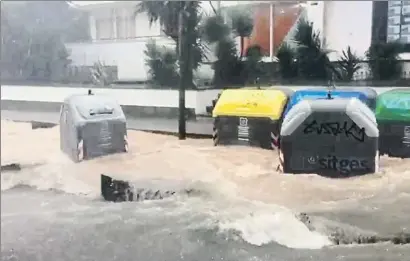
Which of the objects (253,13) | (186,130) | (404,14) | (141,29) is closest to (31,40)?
(141,29)

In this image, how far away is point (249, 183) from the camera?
1.18 metres

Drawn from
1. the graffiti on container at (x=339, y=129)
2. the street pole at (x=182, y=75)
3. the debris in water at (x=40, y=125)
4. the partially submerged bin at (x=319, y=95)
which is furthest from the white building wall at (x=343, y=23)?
the debris in water at (x=40, y=125)

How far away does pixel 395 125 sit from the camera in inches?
45.3

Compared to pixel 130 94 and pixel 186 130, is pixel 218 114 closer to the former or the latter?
pixel 186 130

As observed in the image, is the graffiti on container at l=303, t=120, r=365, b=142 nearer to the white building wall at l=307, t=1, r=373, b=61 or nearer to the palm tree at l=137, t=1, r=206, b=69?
the white building wall at l=307, t=1, r=373, b=61

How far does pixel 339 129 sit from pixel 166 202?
431 mm

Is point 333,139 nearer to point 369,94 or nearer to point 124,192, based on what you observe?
point 369,94

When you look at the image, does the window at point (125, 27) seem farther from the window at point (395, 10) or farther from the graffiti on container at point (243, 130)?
the window at point (395, 10)

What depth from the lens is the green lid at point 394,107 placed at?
1.15 meters

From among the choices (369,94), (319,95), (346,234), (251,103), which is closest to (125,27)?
(251,103)

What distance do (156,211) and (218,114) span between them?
0.28 m

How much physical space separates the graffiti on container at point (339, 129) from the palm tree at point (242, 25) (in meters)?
0.31

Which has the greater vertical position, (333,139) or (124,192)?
(333,139)

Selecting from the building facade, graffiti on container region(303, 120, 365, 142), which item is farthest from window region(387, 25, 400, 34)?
graffiti on container region(303, 120, 365, 142)
